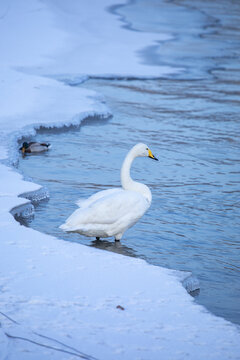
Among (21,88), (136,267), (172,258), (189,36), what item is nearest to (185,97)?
(21,88)

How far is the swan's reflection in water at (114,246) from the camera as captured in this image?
20.9 feet

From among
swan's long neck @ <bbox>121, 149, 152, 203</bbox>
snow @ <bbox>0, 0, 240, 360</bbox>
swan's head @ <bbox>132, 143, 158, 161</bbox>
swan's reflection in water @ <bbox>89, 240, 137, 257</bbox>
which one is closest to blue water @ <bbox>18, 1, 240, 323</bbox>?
swan's reflection in water @ <bbox>89, 240, 137, 257</bbox>

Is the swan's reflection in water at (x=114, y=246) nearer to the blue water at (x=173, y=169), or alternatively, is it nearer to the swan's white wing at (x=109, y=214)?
the blue water at (x=173, y=169)

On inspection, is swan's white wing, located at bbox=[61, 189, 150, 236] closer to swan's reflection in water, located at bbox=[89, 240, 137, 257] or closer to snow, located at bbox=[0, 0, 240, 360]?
swan's reflection in water, located at bbox=[89, 240, 137, 257]

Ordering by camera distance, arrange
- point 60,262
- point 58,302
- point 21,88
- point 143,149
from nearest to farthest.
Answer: point 58,302 < point 60,262 < point 143,149 < point 21,88

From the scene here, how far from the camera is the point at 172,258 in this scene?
6.20 m

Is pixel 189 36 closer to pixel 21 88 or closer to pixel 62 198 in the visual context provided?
pixel 21 88

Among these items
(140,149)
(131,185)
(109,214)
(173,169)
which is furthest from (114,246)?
(173,169)

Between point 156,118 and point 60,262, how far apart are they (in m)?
8.05

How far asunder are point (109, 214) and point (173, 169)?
322 centimetres

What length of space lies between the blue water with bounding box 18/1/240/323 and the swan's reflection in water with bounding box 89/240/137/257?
0.04 ft

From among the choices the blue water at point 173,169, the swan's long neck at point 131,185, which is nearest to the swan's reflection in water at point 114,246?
the blue water at point 173,169

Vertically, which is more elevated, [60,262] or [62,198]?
[60,262]

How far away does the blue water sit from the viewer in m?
6.29
